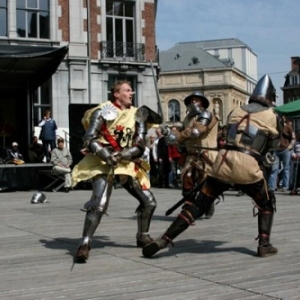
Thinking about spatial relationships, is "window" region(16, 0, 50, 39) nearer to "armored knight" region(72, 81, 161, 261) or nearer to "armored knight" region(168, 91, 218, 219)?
"armored knight" region(168, 91, 218, 219)

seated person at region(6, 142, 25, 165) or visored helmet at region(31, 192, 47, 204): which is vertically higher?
seated person at region(6, 142, 25, 165)

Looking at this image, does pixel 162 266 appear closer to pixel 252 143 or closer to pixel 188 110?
pixel 252 143

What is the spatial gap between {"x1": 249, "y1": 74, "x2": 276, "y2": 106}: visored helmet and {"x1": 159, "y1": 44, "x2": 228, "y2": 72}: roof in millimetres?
92466

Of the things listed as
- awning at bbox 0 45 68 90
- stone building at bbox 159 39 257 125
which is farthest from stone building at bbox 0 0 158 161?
stone building at bbox 159 39 257 125

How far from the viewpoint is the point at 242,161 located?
A: 5.94m

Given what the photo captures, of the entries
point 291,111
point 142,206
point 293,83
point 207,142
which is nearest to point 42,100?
point 291,111

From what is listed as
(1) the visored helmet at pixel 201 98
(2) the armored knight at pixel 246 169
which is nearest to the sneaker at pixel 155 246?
(2) the armored knight at pixel 246 169

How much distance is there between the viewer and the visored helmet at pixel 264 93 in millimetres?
6202

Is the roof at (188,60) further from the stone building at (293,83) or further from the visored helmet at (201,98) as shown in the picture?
the visored helmet at (201,98)

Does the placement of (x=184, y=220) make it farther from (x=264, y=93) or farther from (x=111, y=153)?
(x=264, y=93)

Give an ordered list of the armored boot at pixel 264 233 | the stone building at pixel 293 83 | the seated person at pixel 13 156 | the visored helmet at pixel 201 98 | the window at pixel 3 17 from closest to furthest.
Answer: the armored boot at pixel 264 233 → the visored helmet at pixel 201 98 → the seated person at pixel 13 156 → the window at pixel 3 17 → the stone building at pixel 293 83

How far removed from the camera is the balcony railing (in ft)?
95.0

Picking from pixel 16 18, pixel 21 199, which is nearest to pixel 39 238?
pixel 21 199

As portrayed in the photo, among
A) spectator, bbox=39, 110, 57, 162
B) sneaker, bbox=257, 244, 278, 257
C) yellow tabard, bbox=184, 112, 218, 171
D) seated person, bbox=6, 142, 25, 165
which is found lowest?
sneaker, bbox=257, 244, 278, 257
